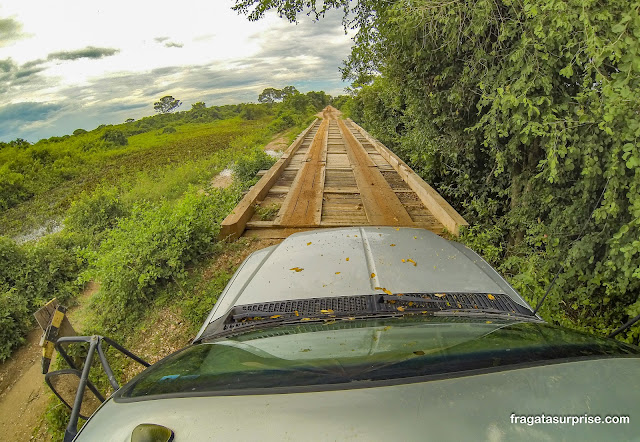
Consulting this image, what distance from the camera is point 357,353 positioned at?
54.8 inches

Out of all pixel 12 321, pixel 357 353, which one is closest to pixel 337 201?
pixel 357 353

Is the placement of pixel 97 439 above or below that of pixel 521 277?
above

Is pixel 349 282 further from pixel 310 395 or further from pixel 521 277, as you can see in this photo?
pixel 521 277

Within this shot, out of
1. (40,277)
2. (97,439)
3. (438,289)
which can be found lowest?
(40,277)

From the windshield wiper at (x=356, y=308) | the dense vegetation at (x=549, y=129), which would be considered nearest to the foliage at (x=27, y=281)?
the windshield wiper at (x=356, y=308)

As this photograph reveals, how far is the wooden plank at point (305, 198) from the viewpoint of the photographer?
18.8ft

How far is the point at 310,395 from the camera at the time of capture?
984 mm

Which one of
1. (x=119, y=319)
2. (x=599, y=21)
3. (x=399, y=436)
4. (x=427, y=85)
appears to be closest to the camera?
(x=399, y=436)

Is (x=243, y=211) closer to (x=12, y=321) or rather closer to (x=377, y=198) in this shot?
(x=377, y=198)

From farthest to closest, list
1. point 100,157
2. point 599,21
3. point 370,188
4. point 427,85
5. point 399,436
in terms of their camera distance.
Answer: point 100,157, point 370,188, point 427,85, point 599,21, point 399,436

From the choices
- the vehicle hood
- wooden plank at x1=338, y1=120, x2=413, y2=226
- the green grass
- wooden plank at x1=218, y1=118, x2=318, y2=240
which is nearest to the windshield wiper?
the vehicle hood

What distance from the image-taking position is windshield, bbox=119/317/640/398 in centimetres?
112

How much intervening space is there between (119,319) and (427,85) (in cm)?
623

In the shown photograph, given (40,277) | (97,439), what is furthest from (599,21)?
(40,277)
